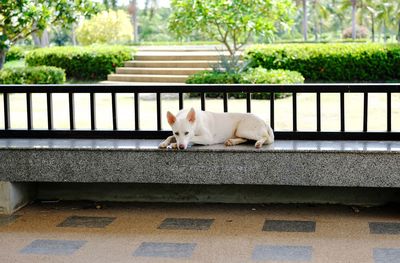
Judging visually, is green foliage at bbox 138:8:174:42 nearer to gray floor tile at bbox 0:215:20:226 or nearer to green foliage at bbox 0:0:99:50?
green foliage at bbox 0:0:99:50

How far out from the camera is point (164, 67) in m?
18.8

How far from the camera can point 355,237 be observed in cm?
493

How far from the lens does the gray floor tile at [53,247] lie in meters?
4.76

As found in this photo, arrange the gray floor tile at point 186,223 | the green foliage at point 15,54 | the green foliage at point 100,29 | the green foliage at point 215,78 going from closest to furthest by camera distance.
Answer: the gray floor tile at point 186,223 < the green foliage at point 215,78 < the green foliage at point 15,54 < the green foliage at point 100,29

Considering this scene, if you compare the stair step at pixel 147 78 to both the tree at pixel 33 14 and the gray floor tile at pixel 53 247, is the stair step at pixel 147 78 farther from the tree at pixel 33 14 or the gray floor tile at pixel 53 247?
the gray floor tile at pixel 53 247

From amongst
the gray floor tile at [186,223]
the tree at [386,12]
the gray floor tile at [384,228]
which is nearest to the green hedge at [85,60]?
the gray floor tile at [186,223]

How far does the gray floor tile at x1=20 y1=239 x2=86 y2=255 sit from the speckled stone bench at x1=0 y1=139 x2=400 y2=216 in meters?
0.81

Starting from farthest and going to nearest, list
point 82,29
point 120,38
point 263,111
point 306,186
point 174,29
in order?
point 120,38 < point 82,29 < point 174,29 < point 263,111 < point 306,186

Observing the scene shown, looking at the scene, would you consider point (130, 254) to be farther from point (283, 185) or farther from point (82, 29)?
point (82, 29)

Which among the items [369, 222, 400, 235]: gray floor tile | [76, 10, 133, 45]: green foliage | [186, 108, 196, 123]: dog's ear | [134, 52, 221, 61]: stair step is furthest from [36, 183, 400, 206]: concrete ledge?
[76, 10, 133, 45]: green foliage

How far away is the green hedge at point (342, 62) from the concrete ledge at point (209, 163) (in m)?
11.4

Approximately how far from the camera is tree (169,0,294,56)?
52.6ft

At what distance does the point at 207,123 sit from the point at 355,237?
1.43m

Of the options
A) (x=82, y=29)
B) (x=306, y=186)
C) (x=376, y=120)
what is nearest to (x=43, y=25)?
(x=376, y=120)
